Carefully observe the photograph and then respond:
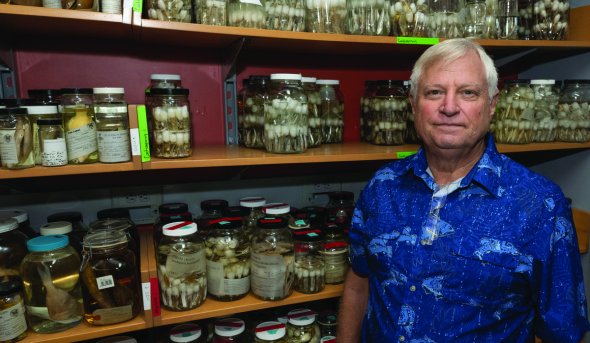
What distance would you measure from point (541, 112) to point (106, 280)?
182 centimetres

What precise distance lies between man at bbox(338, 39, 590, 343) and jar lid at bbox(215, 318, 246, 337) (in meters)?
0.51

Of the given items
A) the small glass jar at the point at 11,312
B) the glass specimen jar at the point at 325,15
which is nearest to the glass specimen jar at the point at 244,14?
the glass specimen jar at the point at 325,15

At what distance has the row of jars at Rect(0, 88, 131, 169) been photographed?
1.10m

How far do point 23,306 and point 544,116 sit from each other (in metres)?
2.05

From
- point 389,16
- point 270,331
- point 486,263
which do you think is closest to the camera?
point 486,263

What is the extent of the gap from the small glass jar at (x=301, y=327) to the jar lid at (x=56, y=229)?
827 mm

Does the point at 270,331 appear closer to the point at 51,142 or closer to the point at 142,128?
the point at 142,128

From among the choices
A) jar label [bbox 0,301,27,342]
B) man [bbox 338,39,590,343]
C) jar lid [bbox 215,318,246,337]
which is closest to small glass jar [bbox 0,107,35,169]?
jar label [bbox 0,301,27,342]

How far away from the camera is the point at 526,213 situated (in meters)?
1.09

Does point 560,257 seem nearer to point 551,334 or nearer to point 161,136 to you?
point 551,334

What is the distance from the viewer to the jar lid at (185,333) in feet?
4.55

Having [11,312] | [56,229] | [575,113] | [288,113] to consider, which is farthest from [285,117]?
[575,113]

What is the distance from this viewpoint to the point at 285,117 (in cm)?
139

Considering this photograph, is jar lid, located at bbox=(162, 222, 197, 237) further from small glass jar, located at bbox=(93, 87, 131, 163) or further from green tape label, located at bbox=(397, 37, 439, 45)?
green tape label, located at bbox=(397, 37, 439, 45)
